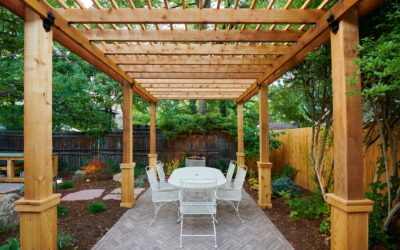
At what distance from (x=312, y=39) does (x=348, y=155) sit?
1.49 m

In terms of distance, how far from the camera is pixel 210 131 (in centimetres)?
816

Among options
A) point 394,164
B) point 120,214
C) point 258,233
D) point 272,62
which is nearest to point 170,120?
point 120,214

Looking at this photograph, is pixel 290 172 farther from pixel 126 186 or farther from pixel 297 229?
pixel 126 186

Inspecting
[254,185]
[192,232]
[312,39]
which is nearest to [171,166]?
[254,185]

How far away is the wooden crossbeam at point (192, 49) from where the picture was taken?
318 cm

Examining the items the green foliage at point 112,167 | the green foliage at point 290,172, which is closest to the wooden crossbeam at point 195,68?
the green foliage at point 290,172

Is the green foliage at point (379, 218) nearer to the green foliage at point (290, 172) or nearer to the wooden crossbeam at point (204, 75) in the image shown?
the wooden crossbeam at point (204, 75)

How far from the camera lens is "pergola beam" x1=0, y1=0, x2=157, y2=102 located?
1.85 m

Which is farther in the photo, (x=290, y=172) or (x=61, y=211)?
(x=290, y=172)

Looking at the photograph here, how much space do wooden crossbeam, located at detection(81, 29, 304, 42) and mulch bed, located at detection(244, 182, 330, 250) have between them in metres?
2.91

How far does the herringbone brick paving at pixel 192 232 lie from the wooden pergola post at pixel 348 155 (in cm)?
117

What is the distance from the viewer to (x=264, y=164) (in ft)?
14.3

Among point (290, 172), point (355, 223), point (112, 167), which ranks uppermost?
point (355, 223)

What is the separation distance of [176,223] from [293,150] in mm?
4338
